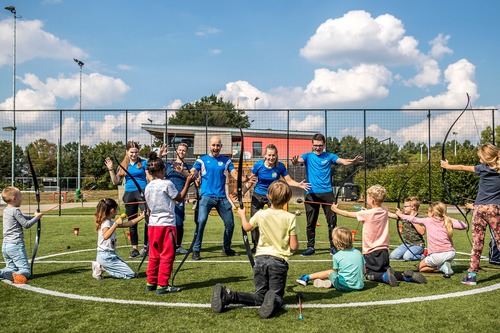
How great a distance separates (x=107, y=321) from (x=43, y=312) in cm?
83

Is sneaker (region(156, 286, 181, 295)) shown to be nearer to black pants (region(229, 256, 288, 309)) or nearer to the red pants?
the red pants

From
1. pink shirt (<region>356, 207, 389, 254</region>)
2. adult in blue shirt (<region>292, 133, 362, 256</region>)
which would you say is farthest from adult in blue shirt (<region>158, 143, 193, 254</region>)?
pink shirt (<region>356, 207, 389, 254</region>)

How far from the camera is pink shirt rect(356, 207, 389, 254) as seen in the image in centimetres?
598

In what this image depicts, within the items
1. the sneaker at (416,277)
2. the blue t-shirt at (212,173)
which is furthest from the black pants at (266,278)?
the blue t-shirt at (212,173)

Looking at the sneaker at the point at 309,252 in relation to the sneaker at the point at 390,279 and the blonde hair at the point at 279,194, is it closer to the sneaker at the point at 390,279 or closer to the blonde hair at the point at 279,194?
the sneaker at the point at 390,279

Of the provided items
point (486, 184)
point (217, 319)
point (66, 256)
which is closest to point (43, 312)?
point (217, 319)

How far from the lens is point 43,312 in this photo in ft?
14.7

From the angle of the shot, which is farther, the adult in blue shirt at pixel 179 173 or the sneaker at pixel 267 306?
the adult in blue shirt at pixel 179 173

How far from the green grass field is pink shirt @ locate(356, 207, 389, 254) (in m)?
0.53

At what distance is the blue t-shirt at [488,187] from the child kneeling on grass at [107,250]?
4.90m

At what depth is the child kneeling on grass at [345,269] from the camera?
5.39m

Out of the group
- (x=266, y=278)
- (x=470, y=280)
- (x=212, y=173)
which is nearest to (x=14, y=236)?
(x=212, y=173)

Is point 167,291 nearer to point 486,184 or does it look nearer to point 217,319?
point 217,319

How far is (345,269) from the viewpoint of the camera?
17.7 feet
